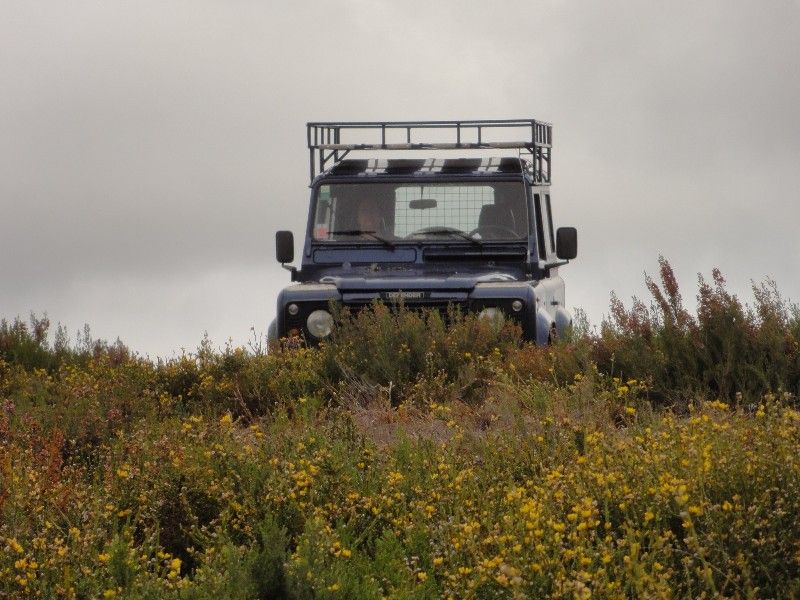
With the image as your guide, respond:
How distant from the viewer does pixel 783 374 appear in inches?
367

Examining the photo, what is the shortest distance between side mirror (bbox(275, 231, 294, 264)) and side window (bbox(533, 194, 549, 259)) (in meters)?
2.26

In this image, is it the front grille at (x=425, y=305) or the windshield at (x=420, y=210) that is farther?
the windshield at (x=420, y=210)

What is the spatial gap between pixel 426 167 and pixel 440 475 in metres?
7.12

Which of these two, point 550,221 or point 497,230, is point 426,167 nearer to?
point 497,230

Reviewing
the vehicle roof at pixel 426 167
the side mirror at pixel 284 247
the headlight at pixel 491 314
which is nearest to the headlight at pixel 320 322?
the side mirror at pixel 284 247

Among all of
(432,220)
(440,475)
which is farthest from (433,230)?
(440,475)

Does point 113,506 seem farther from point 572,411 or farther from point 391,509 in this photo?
point 572,411

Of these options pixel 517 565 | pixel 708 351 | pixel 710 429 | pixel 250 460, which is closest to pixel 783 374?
pixel 708 351

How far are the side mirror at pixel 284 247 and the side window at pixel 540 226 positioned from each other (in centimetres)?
226

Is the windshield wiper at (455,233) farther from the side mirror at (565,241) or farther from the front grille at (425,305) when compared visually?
the front grille at (425,305)

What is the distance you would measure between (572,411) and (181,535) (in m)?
2.58

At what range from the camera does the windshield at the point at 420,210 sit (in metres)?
12.7

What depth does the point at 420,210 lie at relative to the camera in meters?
12.7

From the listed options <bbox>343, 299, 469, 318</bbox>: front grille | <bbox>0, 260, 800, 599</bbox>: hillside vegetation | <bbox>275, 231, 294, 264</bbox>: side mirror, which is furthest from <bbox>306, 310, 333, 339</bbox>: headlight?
<bbox>275, 231, 294, 264</bbox>: side mirror
